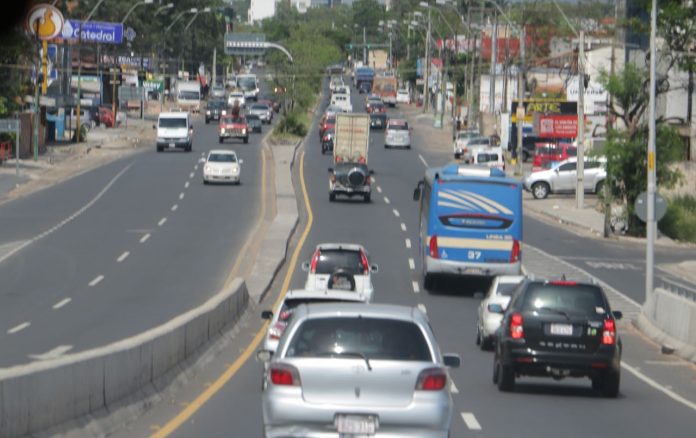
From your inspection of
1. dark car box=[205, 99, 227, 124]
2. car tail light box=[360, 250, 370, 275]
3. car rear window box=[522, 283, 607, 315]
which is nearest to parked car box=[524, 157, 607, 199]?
car tail light box=[360, 250, 370, 275]

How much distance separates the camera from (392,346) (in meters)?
12.3

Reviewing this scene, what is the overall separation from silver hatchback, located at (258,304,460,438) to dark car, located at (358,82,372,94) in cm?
16005

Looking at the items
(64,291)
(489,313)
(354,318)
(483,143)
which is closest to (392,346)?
(354,318)

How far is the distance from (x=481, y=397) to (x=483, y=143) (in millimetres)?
64661

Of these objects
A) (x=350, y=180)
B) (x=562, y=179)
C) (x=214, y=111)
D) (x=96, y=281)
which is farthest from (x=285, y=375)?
(x=214, y=111)

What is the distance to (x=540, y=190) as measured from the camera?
66.4 meters

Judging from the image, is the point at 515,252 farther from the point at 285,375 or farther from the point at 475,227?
the point at 285,375

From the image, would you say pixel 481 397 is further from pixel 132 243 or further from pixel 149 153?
pixel 149 153

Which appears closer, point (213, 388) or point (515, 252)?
point (213, 388)

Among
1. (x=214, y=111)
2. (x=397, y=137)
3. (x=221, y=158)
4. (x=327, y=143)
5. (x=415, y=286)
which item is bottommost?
(x=415, y=286)

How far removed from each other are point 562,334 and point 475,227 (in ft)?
56.1

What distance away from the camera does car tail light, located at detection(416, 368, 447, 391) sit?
12.1m

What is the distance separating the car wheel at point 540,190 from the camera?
217ft

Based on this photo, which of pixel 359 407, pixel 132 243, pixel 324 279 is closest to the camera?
pixel 359 407
